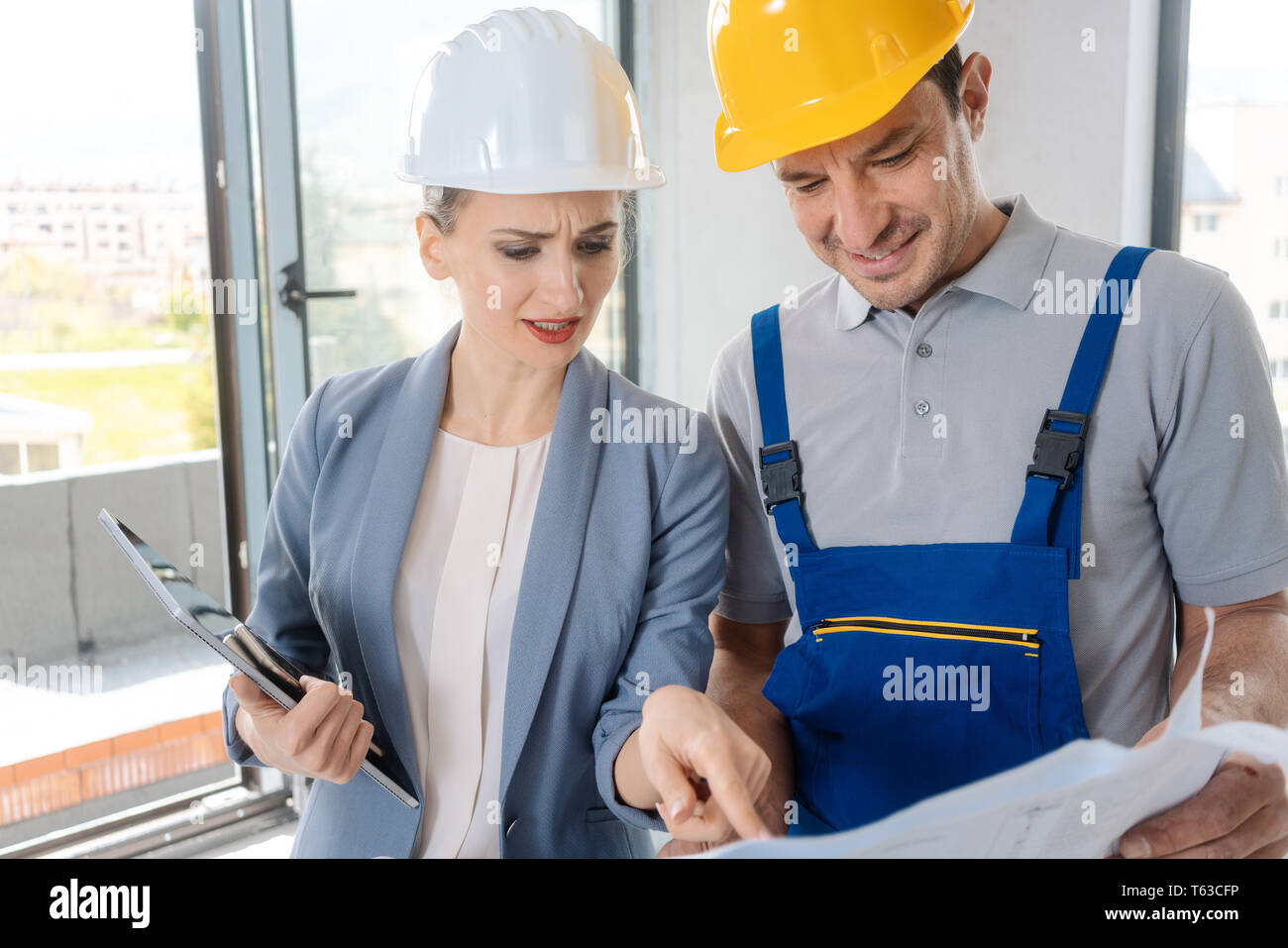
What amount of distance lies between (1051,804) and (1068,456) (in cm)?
62

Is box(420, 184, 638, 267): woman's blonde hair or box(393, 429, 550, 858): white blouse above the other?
box(420, 184, 638, 267): woman's blonde hair

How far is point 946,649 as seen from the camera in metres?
1.15

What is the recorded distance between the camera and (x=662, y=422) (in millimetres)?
1242

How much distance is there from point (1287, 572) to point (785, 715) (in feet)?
1.89

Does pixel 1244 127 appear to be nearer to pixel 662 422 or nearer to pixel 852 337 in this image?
pixel 852 337

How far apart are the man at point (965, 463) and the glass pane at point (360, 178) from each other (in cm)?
151

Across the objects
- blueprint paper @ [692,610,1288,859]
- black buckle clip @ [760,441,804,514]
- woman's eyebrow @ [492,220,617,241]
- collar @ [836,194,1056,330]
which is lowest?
blueprint paper @ [692,610,1288,859]

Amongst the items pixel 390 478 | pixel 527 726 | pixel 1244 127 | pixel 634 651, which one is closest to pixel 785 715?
pixel 634 651

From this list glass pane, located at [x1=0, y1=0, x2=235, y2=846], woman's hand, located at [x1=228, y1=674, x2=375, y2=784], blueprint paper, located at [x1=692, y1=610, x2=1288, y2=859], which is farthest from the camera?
glass pane, located at [x1=0, y1=0, x2=235, y2=846]

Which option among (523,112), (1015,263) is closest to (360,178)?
(523,112)

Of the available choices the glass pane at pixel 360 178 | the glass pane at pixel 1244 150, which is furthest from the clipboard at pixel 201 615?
the glass pane at pixel 1244 150

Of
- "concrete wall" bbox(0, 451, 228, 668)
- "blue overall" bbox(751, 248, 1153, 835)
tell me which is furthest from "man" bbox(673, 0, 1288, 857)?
"concrete wall" bbox(0, 451, 228, 668)

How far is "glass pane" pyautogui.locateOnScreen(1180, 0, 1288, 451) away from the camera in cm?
258

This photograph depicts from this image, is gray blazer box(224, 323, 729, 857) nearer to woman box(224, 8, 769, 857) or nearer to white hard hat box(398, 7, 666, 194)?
woman box(224, 8, 769, 857)
